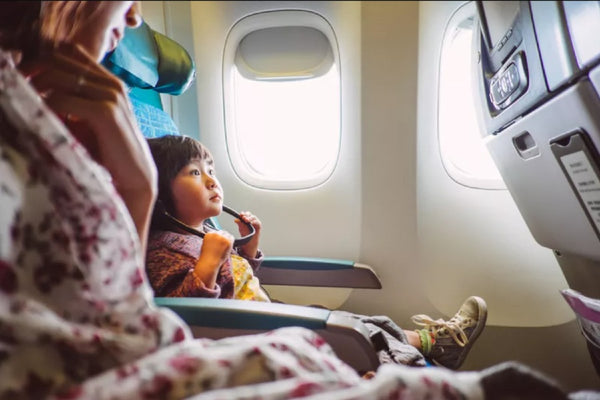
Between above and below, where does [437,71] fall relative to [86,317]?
above

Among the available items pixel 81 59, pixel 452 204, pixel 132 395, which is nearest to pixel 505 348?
pixel 452 204

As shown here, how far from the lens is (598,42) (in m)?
0.63

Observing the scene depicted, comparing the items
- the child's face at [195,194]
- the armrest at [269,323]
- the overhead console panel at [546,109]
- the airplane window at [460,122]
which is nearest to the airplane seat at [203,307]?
the armrest at [269,323]

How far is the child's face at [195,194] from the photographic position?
0.92m

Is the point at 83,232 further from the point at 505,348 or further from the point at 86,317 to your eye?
the point at 505,348

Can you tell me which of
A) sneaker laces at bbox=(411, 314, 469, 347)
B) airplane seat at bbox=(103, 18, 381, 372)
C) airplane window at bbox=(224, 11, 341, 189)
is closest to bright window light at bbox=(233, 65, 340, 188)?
airplane window at bbox=(224, 11, 341, 189)

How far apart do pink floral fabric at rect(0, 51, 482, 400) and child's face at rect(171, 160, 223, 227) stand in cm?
46

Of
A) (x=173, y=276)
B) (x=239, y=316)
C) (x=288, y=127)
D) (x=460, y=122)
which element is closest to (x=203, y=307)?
(x=239, y=316)

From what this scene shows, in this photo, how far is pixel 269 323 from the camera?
28.8 inches

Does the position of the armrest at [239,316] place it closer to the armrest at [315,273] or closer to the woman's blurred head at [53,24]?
the woman's blurred head at [53,24]

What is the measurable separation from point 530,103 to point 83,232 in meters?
0.87

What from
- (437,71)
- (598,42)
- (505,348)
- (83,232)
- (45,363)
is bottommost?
(505,348)

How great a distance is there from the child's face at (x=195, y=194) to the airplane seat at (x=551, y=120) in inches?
27.7

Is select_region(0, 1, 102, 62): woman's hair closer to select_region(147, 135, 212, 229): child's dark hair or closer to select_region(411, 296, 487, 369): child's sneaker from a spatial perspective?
select_region(147, 135, 212, 229): child's dark hair
